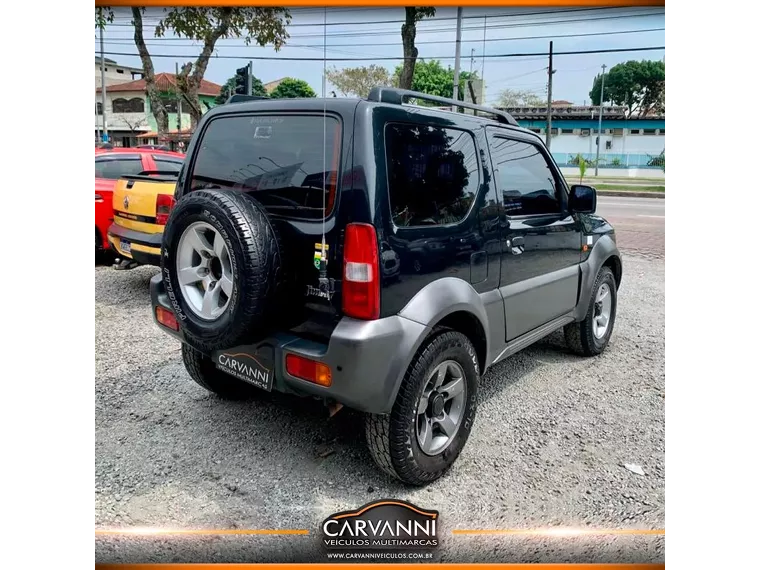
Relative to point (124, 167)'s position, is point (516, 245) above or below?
below

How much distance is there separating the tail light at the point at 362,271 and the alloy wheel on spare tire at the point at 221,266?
0.27m

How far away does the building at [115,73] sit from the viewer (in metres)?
1.88

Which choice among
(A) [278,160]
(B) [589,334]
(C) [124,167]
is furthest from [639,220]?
(C) [124,167]

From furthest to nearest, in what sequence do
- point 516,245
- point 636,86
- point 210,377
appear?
point 210,377 → point 516,245 → point 636,86

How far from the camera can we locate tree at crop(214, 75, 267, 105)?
2.17 metres

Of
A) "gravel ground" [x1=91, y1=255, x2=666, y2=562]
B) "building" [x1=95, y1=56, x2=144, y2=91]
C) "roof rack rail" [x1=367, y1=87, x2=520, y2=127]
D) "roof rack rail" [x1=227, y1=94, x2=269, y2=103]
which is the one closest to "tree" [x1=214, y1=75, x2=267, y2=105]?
"roof rack rail" [x1=227, y1=94, x2=269, y2=103]

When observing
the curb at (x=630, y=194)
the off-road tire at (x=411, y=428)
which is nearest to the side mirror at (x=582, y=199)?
the curb at (x=630, y=194)

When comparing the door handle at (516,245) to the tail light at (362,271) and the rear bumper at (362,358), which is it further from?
the tail light at (362,271)

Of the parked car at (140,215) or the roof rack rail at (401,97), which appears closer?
the roof rack rail at (401,97)

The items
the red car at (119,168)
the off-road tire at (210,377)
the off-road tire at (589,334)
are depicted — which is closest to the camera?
the off-road tire at (210,377)

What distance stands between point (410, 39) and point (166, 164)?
203 cm

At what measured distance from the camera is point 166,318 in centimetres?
257

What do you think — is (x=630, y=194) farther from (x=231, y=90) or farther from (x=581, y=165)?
(x=231, y=90)
